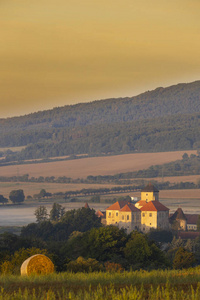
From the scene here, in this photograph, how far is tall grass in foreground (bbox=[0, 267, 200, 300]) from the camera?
76.3 feet

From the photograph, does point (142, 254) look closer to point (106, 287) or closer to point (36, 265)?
point (36, 265)

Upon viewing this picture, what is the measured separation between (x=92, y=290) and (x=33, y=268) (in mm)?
10027

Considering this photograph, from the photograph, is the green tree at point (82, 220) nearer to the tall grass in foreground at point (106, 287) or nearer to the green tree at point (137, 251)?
the green tree at point (137, 251)

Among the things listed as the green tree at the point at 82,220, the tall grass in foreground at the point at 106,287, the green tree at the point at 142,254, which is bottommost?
the green tree at the point at 142,254

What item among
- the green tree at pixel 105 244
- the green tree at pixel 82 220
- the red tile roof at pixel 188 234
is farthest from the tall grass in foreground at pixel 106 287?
the red tile roof at pixel 188 234

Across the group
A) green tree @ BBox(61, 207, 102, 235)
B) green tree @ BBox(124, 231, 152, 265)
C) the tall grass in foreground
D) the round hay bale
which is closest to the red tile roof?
green tree @ BBox(61, 207, 102, 235)

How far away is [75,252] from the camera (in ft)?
273

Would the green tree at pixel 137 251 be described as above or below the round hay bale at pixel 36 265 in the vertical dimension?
below

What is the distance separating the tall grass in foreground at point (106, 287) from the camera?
915 inches

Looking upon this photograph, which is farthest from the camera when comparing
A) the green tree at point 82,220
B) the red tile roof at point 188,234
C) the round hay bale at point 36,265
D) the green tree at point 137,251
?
the red tile roof at point 188,234

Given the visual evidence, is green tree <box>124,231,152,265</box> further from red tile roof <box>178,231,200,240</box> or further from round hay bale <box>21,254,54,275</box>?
red tile roof <box>178,231,200,240</box>

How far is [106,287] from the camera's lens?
1007 inches

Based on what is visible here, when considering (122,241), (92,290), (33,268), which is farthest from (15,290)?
(122,241)

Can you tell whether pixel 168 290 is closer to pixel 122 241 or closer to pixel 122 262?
pixel 122 262
